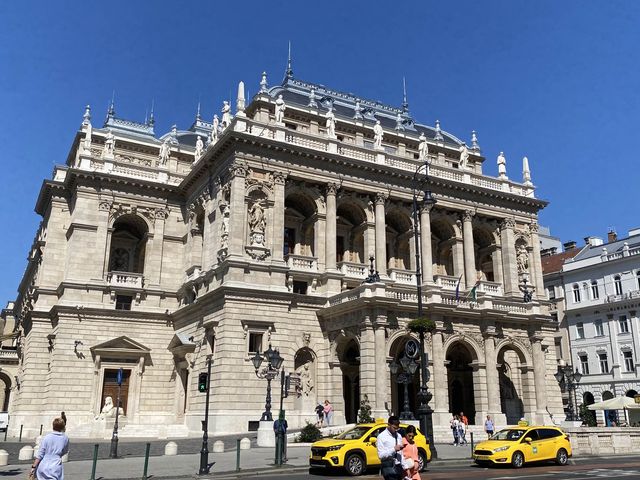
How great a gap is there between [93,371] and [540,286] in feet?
117

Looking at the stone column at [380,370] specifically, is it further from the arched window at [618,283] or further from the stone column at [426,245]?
the arched window at [618,283]

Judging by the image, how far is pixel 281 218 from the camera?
40656 mm

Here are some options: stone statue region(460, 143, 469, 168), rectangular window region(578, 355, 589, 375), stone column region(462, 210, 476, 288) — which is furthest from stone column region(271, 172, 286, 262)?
rectangular window region(578, 355, 589, 375)

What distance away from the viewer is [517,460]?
76.1 ft

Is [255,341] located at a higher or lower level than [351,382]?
higher

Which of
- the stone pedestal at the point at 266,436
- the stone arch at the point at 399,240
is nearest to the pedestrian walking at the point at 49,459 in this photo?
the stone pedestal at the point at 266,436

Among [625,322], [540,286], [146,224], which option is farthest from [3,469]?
[625,322]

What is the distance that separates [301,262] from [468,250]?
1457 cm

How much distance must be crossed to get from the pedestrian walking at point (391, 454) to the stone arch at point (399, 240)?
35.3 meters

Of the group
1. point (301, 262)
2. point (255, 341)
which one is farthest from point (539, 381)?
point (255, 341)

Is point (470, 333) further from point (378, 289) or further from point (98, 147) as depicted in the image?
point (98, 147)

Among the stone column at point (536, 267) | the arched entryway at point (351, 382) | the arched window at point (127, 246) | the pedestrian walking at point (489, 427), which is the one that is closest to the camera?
the pedestrian walking at point (489, 427)

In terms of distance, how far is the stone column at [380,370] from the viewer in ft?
113

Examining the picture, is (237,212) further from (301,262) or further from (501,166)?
(501,166)
